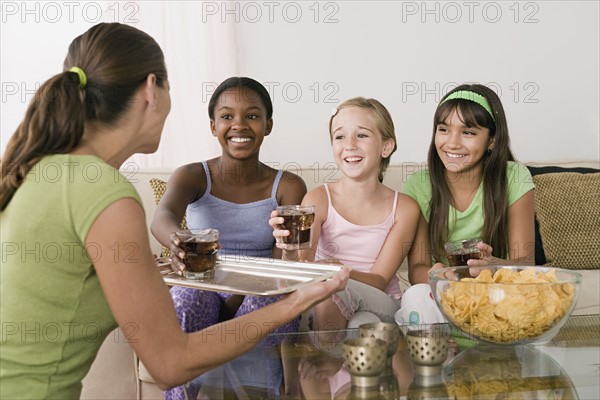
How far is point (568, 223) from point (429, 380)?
5.84 ft

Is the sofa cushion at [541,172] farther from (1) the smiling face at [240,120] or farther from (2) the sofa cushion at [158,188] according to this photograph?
(2) the sofa cushion at [158,188]

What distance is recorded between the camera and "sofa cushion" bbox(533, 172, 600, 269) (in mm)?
3150

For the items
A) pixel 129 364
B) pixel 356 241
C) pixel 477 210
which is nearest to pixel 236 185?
pixel 356 241

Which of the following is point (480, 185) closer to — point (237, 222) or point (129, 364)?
point (237, 222)

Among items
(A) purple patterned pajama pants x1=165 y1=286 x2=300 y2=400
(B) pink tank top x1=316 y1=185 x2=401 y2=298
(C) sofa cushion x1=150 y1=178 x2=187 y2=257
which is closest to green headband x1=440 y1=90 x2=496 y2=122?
(B) pink tank top x1=316 y1=185 x2=401 y2=298

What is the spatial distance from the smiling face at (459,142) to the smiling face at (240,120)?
640 millimetres

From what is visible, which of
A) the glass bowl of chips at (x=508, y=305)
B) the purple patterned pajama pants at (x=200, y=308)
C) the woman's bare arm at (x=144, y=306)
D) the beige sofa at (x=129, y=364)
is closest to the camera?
the woman's bare arm at (x=144, y=306)

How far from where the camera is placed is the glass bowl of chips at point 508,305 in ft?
5.51

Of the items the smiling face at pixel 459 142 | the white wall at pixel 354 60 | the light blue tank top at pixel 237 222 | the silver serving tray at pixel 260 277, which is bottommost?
the silver serving tray at pixel 260 277

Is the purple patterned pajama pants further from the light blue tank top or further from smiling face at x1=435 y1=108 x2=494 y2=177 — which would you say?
smiling face at x1=435 y1=108 x2=494 y2=177

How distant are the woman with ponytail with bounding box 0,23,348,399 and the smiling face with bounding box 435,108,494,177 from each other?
4.39 feet

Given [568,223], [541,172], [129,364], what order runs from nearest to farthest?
[129,364] < [568,223] < [541,172]

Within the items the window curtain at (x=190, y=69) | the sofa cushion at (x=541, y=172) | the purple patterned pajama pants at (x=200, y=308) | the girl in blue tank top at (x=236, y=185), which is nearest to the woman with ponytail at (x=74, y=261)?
the purple patterned pajama pants at (x=200, y=308)

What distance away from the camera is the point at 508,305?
168 centimetres
